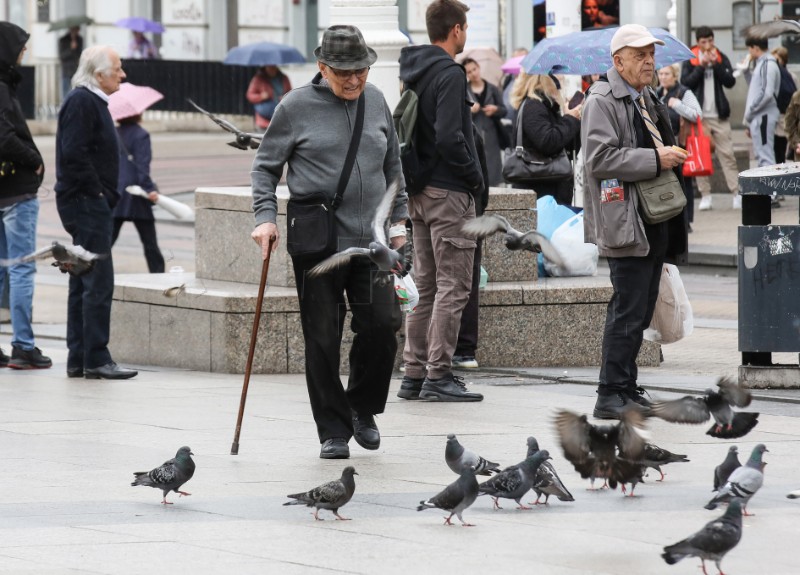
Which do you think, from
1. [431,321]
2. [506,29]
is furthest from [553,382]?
[506,29]

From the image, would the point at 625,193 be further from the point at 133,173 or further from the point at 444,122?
the point at 133,173

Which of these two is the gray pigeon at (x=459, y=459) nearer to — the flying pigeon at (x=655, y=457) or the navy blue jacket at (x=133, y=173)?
the flying pigeon at (x=655, y=457)

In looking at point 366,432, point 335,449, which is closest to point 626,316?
point 366,432

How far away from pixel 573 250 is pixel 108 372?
3.06m

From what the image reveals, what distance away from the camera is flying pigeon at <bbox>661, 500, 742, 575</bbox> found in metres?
5.18

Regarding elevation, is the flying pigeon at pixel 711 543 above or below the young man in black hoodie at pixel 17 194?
below

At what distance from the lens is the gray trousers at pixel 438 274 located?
888 centimetres

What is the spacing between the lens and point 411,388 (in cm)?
926

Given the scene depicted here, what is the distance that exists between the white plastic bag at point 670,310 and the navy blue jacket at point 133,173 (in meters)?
5.82

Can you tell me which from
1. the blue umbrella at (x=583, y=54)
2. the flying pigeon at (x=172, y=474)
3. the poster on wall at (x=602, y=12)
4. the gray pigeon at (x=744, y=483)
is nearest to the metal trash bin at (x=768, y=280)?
the gray pigeon at (x=744, y=483)

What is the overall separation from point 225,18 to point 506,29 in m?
10.1

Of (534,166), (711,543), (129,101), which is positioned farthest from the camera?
(129,101)

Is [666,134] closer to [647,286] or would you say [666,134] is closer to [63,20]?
[647,286]

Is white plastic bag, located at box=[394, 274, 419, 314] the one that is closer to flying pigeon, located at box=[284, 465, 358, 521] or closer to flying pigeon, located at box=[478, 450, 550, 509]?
flying pigeon, located at box=[478, 450, 550, 509]
